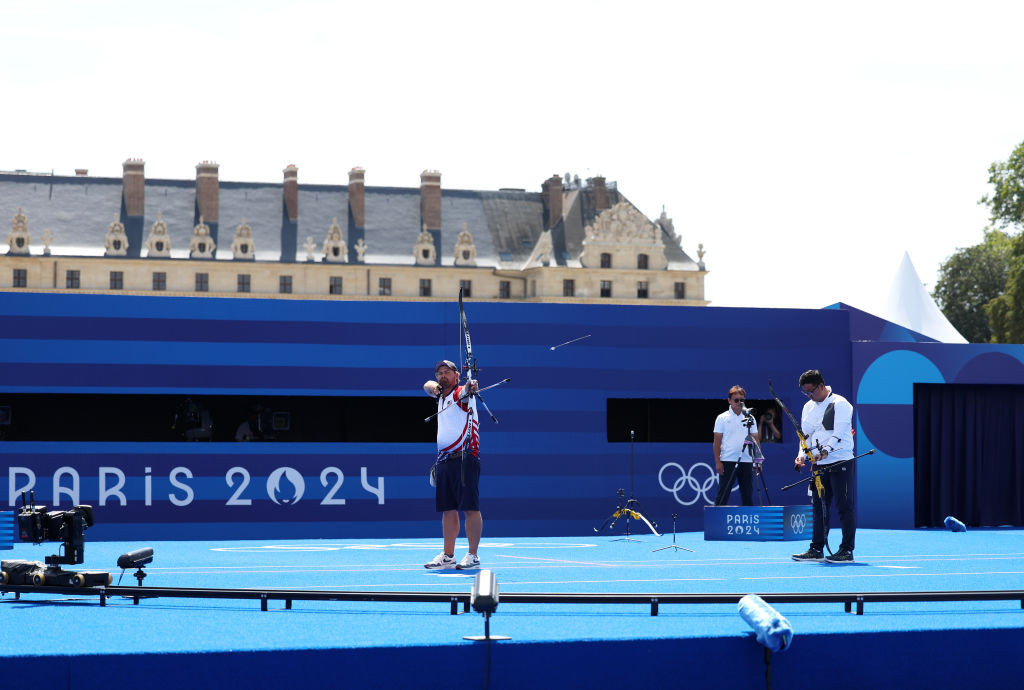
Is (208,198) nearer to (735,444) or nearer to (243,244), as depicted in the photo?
(243,244)

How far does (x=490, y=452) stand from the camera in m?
13.1

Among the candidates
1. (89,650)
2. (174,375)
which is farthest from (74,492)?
(89,650)

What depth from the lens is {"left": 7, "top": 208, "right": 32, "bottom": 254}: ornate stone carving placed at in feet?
228

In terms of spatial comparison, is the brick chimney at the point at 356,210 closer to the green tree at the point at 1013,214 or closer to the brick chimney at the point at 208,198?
the brick chimney at the point at 208,198

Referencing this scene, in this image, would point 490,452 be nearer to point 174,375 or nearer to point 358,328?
point 358,328

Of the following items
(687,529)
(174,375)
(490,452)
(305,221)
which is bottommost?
(687,529)

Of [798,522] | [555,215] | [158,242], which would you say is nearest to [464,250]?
[555,215]

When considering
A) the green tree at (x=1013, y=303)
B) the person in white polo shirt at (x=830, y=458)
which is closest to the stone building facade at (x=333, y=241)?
the green tree at (x=1013, y=303)

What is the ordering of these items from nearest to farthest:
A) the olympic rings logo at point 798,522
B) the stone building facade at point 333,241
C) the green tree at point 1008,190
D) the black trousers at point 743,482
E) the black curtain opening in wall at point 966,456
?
the olympic rings logo at point 798,522
the black trousers at point 743,482
the black curtain opening in wall at point 966,456
the green tree at point 1008,190
the stone building facade at point 333,241

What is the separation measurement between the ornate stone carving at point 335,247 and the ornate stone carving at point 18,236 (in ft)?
57.9

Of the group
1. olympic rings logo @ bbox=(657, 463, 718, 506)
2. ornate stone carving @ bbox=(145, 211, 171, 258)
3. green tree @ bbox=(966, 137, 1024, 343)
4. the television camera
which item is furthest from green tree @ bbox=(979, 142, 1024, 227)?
ornate stone carving @ bbox=(145, 211, 171, 258)

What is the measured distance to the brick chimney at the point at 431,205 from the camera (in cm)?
7681

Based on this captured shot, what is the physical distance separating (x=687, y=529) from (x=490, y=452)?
7.82ft

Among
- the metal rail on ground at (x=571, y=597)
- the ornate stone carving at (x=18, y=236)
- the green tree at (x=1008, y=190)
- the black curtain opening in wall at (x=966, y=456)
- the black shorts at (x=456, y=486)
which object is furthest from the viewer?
the ornate stone carving at (x=18, y=236)
